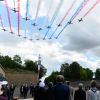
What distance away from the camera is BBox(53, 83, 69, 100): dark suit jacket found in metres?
12.1

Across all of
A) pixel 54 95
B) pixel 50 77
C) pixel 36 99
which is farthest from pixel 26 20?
pixel 50 77

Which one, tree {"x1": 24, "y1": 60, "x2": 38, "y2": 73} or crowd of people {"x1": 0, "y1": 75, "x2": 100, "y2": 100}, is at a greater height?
tree {"x1": 24, "y1": 60, "x2": 38, "y2": 73}

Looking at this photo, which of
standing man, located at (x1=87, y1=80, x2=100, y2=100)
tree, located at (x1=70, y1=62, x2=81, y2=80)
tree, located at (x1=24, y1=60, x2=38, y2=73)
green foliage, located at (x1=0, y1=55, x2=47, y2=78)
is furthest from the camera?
tree, located at (x1=70, y1=62, x2=81, y2=80)

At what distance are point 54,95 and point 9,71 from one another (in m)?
130

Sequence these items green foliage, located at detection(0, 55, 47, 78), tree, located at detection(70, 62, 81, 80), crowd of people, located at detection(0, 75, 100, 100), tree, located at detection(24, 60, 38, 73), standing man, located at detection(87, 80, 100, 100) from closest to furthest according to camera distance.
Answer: crowd of people, located at detection(0, 75, 100, 100), standing man, located at detection(87, 80, 100, 100), green foliage, located at detection(0, 55, 47, 78), tree, located at detection(24, 60, 38, 73), tree, located at detection(70, 62, 81, 80)

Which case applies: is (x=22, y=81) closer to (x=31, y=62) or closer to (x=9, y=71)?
(x=9, y=71)

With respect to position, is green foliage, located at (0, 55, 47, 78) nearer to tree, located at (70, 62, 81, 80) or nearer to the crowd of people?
tree, located at (70, 62, 81, 80)

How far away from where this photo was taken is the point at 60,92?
12.1 metres

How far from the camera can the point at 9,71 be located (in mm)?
141250

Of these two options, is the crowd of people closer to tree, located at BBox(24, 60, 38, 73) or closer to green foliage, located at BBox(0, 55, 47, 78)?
green foliage, located at BBox(0, 55, 47, 78)

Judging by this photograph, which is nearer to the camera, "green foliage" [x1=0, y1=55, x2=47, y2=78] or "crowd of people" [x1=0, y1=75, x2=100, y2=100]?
"crowd of people" [x1=0, y1=75, x2=100, y2=100]

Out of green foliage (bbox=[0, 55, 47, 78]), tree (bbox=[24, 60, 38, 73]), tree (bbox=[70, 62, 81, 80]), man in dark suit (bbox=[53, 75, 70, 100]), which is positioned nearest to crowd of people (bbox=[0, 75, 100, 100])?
man in dark suit (bbox=[53, 75, 70, 100])

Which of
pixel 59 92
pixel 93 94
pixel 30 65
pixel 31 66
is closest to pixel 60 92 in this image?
pixel 59 92

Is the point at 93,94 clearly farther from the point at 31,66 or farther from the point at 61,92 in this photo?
the point at 31,66
